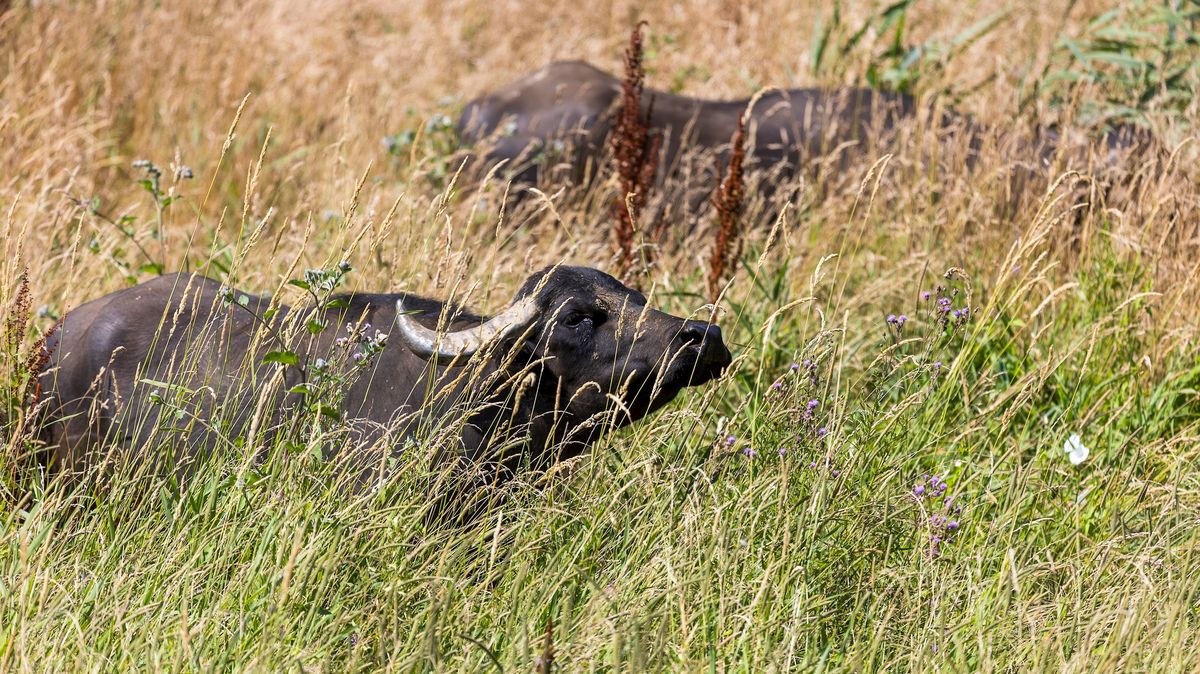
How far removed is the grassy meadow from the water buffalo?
0.47 ft

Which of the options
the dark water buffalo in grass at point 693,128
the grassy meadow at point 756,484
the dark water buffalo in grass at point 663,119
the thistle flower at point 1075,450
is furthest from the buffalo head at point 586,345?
the dark water buffalo in grass at point 663,119

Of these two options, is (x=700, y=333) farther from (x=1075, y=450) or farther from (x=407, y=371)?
(x=1075, y=450)

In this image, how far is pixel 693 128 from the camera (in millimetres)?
8164

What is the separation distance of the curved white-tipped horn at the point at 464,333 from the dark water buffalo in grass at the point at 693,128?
3.19 m

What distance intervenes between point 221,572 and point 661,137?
17.5 ft

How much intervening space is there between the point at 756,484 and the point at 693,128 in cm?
483

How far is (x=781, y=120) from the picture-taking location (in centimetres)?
836

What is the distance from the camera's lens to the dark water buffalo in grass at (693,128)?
24.7 feet

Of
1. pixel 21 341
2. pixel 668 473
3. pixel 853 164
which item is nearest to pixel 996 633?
pixel 668 473

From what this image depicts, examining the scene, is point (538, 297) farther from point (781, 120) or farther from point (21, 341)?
point (781, 120)

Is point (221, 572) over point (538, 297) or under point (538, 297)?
under

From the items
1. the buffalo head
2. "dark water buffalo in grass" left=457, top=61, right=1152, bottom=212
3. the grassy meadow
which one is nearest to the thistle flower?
the grassy meadow

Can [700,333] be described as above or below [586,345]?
above

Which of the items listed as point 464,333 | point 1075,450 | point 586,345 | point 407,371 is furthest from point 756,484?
point 1075,450
